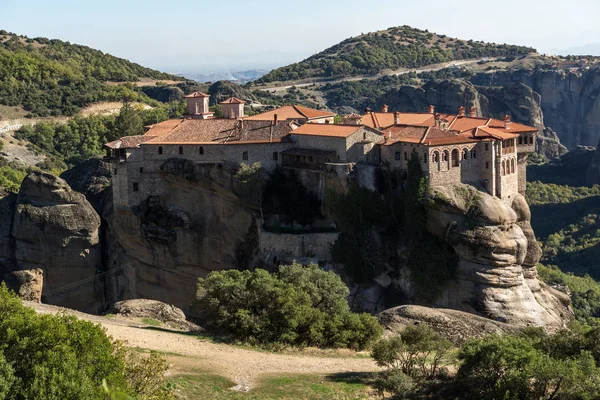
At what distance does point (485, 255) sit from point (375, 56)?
13929cm

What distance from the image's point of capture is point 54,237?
5612 cm

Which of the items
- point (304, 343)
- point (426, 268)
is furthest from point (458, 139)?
point (304, 343)

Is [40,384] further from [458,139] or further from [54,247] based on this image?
[54,247]

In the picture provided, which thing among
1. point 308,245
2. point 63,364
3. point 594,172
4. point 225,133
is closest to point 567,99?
point 594,172

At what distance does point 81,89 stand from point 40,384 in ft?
314

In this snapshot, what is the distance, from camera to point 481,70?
175250 millimetres

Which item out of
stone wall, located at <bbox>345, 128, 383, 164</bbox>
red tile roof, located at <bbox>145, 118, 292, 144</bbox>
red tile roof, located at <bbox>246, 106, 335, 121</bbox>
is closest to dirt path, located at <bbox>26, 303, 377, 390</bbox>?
stone wall, located at <bbox>345, 128, 383, 164</bbox>

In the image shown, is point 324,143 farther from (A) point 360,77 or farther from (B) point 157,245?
(A) point 360,77

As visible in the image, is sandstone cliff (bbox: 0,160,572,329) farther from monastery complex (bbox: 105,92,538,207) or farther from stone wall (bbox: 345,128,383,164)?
stone wall (bbox: 345,128,383,164)

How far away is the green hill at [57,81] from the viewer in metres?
106

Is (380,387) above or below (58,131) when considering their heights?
below

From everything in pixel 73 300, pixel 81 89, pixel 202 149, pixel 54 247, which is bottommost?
pixel 73 300

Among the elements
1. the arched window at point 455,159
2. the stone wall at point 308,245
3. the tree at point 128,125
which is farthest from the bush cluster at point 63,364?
the tree at point 128,125

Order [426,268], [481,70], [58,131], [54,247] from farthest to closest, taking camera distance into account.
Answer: [481,70], [58,131], [54,247], [426,268]
